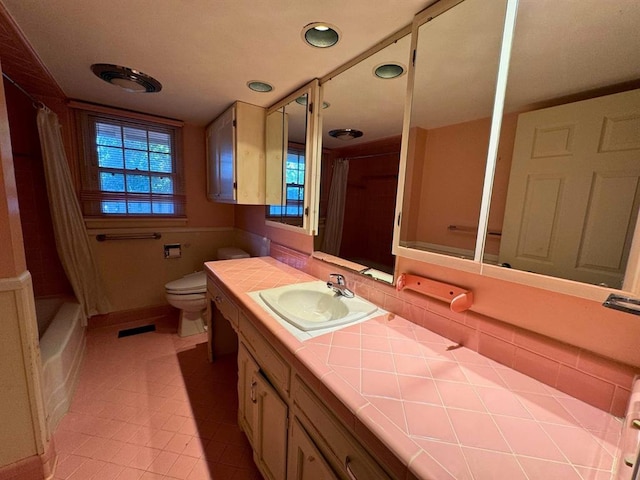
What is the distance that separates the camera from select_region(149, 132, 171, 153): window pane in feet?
8.13

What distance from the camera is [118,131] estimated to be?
2.33 metres

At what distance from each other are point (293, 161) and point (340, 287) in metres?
1.07

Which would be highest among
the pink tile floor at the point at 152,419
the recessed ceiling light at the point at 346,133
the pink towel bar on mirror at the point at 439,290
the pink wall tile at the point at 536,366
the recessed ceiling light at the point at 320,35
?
the recessed ceiling light at the point at 320,35

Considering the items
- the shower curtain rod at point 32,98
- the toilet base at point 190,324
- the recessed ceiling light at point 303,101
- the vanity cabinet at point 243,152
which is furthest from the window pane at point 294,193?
the shower curtain rod at point 32,98

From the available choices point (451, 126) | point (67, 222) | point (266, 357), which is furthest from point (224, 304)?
point (67, 222)

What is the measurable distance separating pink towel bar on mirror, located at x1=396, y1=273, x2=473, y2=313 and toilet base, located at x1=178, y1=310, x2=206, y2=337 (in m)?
2.12

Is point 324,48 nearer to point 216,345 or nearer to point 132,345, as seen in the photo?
point 216,345

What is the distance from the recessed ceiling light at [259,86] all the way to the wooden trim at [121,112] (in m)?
1.25

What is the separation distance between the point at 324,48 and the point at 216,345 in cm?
213

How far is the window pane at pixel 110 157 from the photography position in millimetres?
2287

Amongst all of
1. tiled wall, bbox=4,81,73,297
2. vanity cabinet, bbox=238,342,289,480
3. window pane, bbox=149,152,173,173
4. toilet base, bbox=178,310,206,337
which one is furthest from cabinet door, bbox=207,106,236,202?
vanity cabinet, bbox=238,342,289,480

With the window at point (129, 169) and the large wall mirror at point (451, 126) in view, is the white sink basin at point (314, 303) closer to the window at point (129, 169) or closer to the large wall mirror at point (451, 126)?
the large wall mirror at point (451, 126)

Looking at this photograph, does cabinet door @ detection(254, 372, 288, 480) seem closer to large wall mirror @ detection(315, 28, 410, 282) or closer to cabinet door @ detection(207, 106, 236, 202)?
large wall mirror @ detection(315, 28, 410, 282)

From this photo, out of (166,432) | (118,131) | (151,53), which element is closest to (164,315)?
(166,432)
